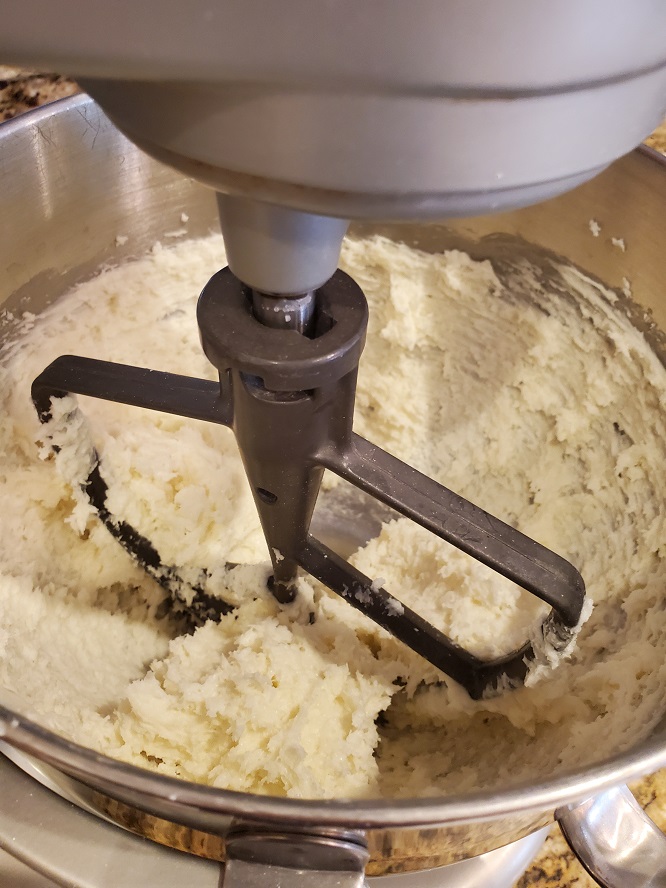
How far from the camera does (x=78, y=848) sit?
435 mm

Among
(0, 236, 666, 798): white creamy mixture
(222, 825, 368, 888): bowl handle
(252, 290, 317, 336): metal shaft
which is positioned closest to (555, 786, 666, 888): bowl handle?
(0, 236, 666, 798): white creamy mixture

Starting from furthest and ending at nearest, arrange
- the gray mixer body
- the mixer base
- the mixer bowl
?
the mixer base
the mixer bowl
the gray mixer body

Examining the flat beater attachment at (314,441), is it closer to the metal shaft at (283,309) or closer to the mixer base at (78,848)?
the metal shaft at (283,309)

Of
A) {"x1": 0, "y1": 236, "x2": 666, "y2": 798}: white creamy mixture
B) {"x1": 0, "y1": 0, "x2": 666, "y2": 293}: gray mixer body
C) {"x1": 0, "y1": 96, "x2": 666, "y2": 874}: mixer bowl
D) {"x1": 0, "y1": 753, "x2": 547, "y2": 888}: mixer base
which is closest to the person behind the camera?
{"x1": 0, "y1": 0, "x2": 666, "y2": 293}: gray mixer body

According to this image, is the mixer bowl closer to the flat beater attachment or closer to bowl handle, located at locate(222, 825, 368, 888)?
bowl handle, located at locate(222, 825, 368, 888)

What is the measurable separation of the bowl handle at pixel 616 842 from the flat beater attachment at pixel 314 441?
11cm

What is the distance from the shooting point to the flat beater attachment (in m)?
0.38

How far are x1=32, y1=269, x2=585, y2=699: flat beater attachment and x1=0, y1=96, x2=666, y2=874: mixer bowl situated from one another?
0.13 metres

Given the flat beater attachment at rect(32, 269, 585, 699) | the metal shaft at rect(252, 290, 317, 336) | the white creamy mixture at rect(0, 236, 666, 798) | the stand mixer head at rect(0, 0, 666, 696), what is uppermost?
the stand mixer head at rect(0, 0, 666, 696)

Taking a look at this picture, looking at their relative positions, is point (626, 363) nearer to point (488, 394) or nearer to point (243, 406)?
point (488, 394)

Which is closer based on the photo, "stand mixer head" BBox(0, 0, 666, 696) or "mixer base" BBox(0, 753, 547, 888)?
"stand mixer head" BBox(0, 0, 666, 696)

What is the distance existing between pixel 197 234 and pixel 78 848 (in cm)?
57

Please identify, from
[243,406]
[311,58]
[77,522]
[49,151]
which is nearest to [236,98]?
[311,58]

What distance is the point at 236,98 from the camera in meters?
0.21
